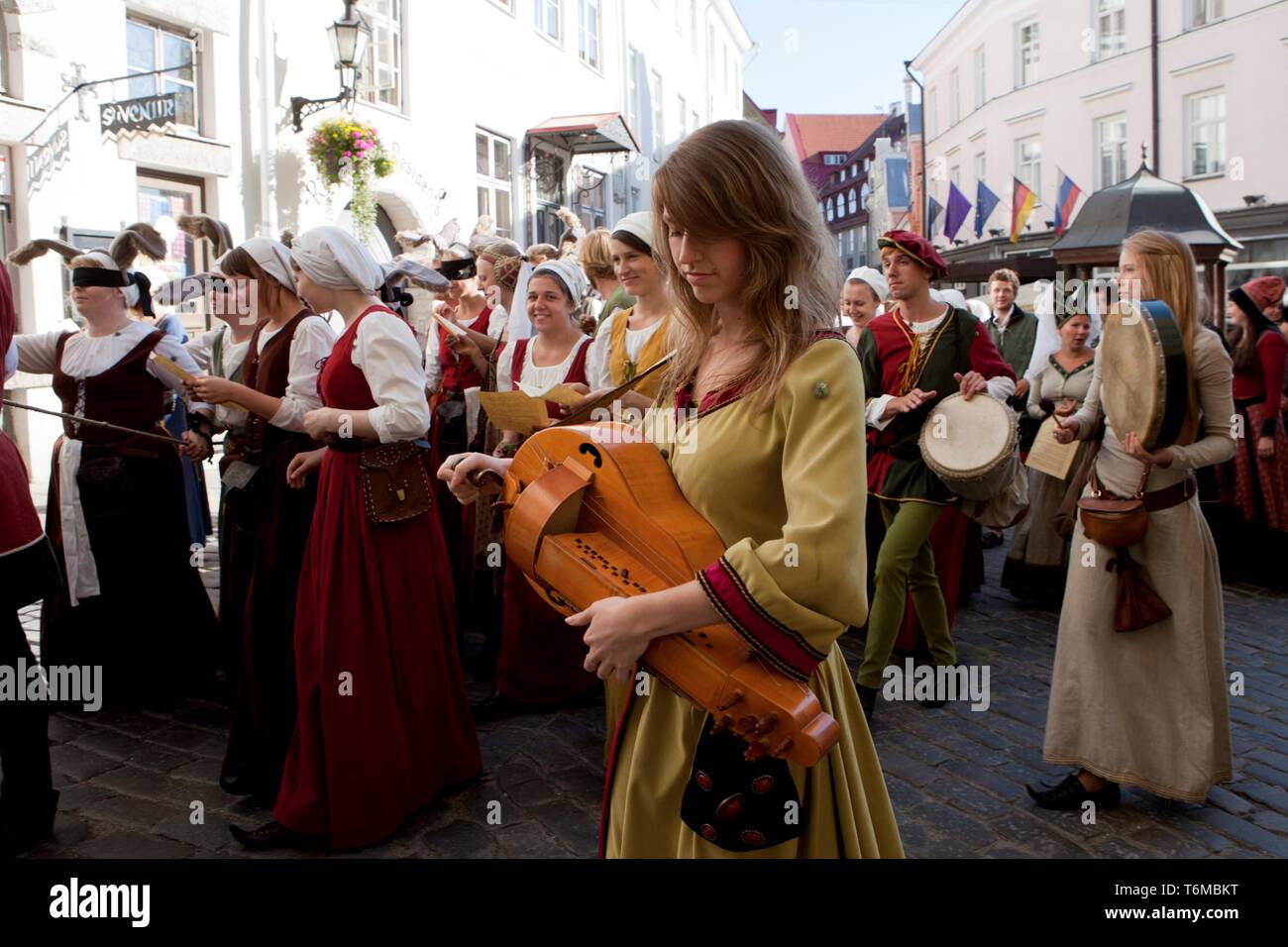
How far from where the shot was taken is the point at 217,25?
34.2 ft

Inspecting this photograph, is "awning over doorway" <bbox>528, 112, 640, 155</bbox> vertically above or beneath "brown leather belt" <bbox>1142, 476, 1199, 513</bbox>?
above

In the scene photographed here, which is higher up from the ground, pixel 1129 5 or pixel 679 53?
pixel 679 53

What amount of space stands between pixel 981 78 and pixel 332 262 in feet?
47.7

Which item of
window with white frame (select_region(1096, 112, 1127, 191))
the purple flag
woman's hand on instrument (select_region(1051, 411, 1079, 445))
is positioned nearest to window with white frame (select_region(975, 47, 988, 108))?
the purple flag

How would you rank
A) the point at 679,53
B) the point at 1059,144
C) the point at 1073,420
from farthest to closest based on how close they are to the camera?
the point at 679,53
the point at 1059,144
the point at 1073,420

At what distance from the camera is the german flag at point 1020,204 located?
15.9 meters

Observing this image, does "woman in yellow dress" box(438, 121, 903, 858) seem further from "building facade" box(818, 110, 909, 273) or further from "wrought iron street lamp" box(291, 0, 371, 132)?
"building facade" box(818, 110, 909, 273)

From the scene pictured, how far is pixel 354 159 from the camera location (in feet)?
38.8

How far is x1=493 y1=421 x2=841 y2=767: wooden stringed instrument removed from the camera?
1.48 meters

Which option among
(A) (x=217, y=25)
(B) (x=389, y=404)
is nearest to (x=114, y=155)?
→ (A) (x=217, y=25)

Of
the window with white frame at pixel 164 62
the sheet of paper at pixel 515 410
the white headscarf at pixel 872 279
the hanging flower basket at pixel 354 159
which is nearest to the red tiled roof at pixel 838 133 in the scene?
the hanging flower basket at pixel 354 159

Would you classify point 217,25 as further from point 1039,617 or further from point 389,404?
point 1039,617

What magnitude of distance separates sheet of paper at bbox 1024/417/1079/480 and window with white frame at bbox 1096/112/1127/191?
12.7 m

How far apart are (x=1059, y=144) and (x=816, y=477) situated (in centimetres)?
1676
